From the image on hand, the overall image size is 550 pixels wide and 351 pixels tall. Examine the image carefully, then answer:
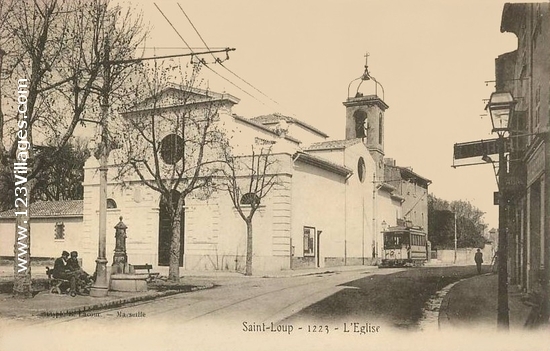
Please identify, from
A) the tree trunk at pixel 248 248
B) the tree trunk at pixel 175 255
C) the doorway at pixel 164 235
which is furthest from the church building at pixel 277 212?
the tree trunk at pixel 175 255

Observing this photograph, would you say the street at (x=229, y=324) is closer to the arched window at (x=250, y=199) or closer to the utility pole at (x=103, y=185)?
the utility pole at (x=103, y=185)

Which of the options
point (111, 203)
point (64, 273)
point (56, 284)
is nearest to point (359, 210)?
point (111, 203)

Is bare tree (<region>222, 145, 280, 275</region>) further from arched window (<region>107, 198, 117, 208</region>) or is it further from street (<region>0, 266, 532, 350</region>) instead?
street (<region>0, 266, 532, 350</region>)

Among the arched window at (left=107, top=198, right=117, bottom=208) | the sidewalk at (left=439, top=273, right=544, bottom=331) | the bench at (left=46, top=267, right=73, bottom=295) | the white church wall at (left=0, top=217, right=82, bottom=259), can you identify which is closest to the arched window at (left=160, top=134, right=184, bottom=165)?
the arched window at (left=107, top=198, right=117, bottom=208)

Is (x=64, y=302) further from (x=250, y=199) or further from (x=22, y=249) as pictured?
(x=250, y=199)

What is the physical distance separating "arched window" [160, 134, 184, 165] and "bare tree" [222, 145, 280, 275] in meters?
3.09

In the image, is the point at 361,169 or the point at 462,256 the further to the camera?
the point at 462,256

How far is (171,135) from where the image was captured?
51.0 feet

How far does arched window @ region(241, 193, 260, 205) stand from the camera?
19.7 metres

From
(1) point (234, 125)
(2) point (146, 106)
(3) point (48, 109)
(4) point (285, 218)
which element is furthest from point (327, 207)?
(3) point (48, 109)

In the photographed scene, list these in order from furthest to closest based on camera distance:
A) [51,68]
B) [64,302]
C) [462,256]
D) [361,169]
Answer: [462,256] < [361,169] < [51,68] < [64,302]

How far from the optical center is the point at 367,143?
24500mm

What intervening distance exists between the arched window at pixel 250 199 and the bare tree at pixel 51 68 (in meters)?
9.18

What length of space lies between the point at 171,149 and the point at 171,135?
0.46 metres
